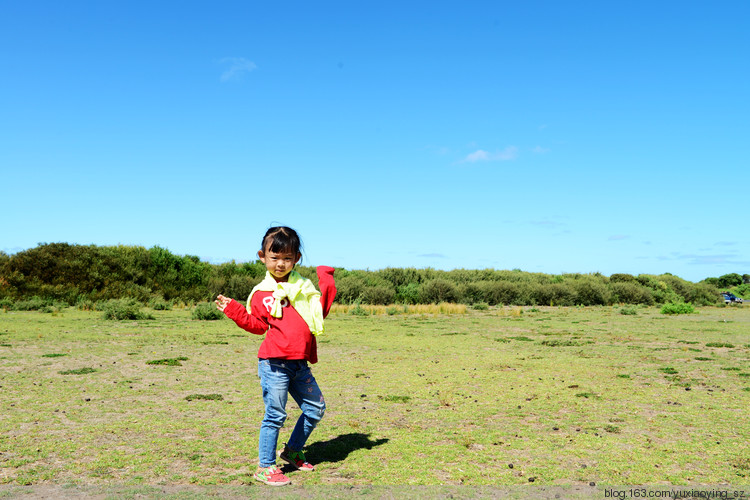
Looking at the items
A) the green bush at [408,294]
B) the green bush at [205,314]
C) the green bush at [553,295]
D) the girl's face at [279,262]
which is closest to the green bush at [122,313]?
the green bush at [205,314]

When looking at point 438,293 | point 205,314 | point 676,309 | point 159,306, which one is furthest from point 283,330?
point 438,293

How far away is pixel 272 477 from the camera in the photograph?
4.18m

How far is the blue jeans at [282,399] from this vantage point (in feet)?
14.3

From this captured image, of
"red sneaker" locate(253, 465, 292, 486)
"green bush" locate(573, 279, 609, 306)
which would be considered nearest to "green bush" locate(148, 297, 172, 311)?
"red sneaker" locate(253, 465, 292, 486)

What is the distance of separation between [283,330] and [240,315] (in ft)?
1.20

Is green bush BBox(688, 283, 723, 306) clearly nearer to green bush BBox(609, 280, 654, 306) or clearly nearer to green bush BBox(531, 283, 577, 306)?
green bush BBox(609, 280, 654, 306)

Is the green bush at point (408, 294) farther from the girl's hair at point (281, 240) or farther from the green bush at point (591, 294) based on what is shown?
the girl's hair at point (281, 240)

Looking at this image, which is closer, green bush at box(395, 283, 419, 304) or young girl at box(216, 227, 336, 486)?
young girl at box(216, 227, 336, 486)

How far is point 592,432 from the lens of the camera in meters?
5.67

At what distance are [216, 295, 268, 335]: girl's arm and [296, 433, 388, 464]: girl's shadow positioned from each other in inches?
49.8

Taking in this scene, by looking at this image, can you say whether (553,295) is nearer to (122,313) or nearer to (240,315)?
(122,313)

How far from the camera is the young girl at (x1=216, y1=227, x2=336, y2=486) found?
4383 millimetres

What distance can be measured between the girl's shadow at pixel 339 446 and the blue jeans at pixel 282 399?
1.16 feet

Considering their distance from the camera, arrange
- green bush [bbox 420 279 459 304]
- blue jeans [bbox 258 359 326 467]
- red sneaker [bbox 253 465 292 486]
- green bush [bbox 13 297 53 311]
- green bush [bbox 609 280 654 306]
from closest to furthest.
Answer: red sneaker [bbox 253 465 292 486], blue jeans [bbox 258 359 326 467], green bush [bbox 13 297 53 311], green bush [bbox 420 279 459 304], green bush [bbox 609 280 654 306]
